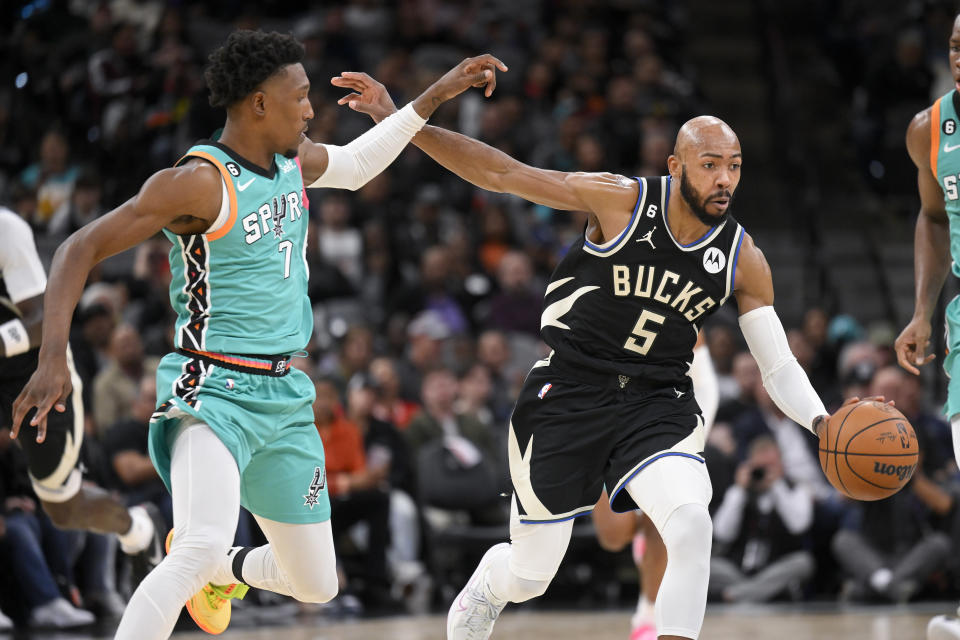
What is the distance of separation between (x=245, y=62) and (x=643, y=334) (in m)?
1.81

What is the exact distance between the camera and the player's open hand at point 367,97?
5.48 meters

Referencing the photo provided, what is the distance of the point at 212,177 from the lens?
450 centimetres

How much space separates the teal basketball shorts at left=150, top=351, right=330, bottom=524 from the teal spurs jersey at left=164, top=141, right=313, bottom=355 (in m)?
0.08

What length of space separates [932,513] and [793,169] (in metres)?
5.24

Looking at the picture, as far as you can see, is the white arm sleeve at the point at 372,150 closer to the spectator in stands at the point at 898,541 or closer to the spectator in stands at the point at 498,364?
the spectator in stands at the point at 498,364

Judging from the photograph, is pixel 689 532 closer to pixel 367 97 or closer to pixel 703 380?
pixel 703 380

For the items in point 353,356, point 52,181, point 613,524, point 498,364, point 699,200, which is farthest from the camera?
point 52,181

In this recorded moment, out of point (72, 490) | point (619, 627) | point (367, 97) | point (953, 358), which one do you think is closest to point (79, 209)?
point (72, 490)

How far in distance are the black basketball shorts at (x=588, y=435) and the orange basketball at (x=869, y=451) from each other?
0.51 m

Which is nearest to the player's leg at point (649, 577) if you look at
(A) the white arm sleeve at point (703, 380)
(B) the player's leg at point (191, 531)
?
(A) the white arm sleeve at point (703, 380)

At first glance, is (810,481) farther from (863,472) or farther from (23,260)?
(23,260)

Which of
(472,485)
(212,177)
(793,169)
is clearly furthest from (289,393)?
(793,169)

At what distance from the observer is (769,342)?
5094mm

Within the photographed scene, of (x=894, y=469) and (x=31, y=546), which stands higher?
(x=894, y=469)
